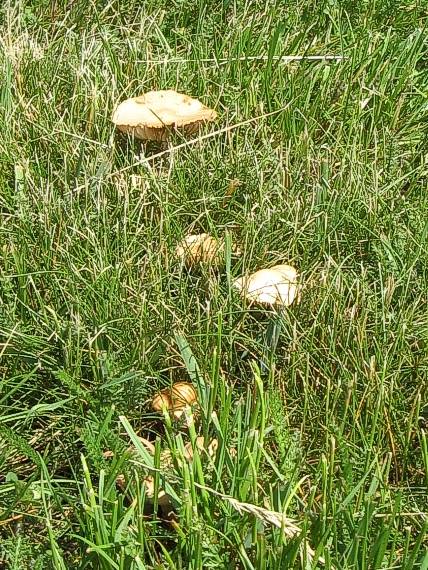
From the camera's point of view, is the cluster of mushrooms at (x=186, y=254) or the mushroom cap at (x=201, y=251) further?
the mushroom cap at (x=201, y=251)

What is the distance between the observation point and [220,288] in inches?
89.4

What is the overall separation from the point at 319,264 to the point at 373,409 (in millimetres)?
510

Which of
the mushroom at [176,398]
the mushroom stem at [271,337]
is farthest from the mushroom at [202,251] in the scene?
the mushroom at [176,398]

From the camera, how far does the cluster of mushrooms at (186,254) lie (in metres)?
2.02

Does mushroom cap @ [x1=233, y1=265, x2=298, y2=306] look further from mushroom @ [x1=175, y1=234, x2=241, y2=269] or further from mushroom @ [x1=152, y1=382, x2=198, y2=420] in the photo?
mushroom @ [x1=152, y1=382, x2=198, y2=420]

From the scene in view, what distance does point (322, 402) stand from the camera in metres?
2.03

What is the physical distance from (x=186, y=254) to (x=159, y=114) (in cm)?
56

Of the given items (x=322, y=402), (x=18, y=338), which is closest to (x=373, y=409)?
(x=322, y=402)

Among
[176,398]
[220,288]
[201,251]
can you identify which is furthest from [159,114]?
[176,398]

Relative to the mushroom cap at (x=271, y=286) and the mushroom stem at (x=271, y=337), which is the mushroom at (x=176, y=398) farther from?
the mushroom cap at (x=271, y=286)

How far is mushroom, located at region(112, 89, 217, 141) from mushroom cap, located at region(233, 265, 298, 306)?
61 centimetres

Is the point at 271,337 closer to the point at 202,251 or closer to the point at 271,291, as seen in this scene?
the point at 271,291

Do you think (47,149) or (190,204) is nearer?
(190,204)

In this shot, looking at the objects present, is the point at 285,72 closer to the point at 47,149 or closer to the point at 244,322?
the point at 47,149
